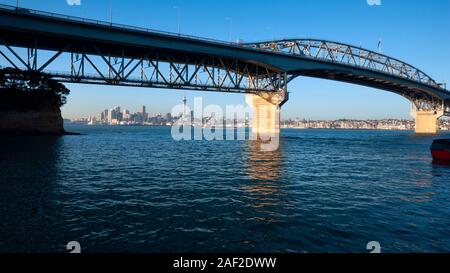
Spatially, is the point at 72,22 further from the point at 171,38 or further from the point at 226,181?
the point at 226,181

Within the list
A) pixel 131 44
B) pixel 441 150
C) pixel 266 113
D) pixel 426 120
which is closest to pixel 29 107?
pixel 131 44

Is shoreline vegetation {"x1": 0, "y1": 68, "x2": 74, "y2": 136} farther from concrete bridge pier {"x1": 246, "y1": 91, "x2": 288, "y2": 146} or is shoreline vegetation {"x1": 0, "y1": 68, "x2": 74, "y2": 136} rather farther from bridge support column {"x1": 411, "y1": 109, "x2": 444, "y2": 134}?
bridge support column {"x1": 411, "y1": 109, "x2": 444, "y2": 134}

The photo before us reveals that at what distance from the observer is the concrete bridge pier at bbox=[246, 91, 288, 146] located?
79.2m

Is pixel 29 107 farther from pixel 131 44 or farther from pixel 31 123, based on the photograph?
pixel 131 44

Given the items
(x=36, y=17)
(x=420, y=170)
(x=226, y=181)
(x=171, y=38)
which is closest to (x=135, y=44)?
(x=171, y=38)

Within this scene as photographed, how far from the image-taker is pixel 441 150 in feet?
104

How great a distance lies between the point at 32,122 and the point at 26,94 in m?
6.63

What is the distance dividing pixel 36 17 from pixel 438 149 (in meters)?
58.9

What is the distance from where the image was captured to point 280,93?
255 feet

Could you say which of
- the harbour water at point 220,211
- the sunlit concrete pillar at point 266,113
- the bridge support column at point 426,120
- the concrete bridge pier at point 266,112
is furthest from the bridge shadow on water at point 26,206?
the bridge support column at point 426,120

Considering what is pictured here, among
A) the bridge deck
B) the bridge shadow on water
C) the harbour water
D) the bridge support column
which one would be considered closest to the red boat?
the harbour water

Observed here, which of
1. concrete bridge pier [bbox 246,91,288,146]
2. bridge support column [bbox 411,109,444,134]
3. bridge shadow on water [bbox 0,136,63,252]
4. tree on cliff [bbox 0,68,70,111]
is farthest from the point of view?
bridge support column [bbox 411,109,444,134]

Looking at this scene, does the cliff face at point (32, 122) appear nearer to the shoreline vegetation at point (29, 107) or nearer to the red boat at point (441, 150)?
the shoreline vegetation at point (29, 107)

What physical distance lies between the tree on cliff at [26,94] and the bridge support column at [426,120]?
139529mm
